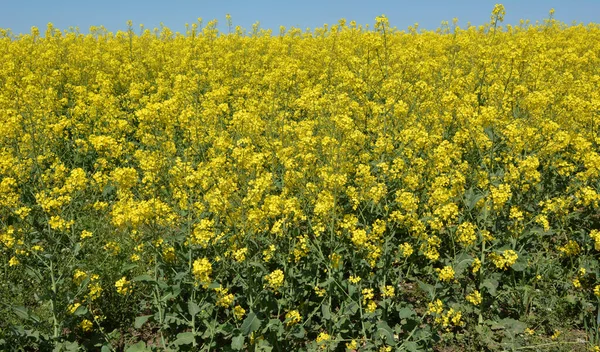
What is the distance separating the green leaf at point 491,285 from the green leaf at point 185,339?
6.63 ft

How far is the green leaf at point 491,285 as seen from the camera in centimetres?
323

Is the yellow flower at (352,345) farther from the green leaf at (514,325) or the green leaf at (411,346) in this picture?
the green leaf at (514,325)

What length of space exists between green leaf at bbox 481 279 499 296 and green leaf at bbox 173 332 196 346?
6.63ft

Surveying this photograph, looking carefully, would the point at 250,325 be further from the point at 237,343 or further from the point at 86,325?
the point at 86,325

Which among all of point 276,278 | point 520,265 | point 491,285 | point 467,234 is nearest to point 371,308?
point 276,278

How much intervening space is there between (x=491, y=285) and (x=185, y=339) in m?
2.11

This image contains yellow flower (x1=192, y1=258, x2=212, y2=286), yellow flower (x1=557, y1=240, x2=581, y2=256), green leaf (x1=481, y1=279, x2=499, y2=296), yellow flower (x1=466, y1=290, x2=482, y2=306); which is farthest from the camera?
yellow flower (x1=557, y1=240, x2=581, y2=256)

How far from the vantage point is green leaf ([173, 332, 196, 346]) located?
2.90 metres

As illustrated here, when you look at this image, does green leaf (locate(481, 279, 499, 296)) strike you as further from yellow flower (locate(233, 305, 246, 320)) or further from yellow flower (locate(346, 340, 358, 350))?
yellow flower (locate(233, 305, 246, 320))

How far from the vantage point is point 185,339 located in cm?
291

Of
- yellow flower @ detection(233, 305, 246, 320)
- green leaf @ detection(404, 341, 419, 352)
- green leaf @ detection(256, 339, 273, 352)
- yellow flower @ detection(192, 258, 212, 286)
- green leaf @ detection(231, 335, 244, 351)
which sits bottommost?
green leaf @ detection(404, 341, 419, 352)

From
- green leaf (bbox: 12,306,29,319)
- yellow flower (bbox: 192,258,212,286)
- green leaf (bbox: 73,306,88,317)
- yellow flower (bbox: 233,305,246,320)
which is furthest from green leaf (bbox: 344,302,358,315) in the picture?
green leaf (bbox: 12,306,29,319)

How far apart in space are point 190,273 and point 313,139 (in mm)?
1445

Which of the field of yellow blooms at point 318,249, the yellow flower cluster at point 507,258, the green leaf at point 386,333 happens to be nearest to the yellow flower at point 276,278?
the field of yellow blooms at point 318,249
